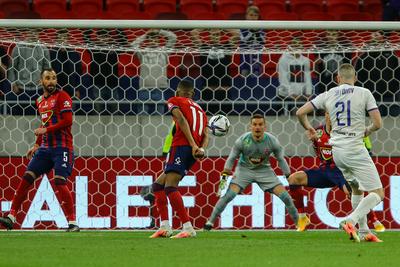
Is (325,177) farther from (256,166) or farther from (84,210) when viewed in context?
(84,210)

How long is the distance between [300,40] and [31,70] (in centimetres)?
314

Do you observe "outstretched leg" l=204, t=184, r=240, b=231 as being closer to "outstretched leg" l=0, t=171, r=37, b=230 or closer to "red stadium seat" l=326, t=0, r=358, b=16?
"outstretched leg" l=0, t=171, r=37, b=230

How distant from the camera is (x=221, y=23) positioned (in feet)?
39.0

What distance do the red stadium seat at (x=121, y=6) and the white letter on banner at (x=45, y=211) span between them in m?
4.50

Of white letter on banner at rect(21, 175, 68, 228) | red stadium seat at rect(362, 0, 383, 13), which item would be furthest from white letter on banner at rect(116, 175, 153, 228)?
red stadium seat at rect(362, 0, 383, 13)

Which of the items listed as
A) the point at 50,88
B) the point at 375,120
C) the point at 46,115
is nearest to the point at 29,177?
the point at 46,115

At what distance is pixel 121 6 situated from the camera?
1666cm

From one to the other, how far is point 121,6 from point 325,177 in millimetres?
5452

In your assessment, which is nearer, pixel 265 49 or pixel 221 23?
pixel 221 23

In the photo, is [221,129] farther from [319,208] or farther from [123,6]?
[123,6]

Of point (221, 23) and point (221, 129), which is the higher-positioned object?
point (221, 23)

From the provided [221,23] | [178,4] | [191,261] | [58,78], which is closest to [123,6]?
[178,4]

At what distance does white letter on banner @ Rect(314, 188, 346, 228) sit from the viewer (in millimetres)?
13078

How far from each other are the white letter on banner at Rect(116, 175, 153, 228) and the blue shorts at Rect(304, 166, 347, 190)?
1839 millimetres
